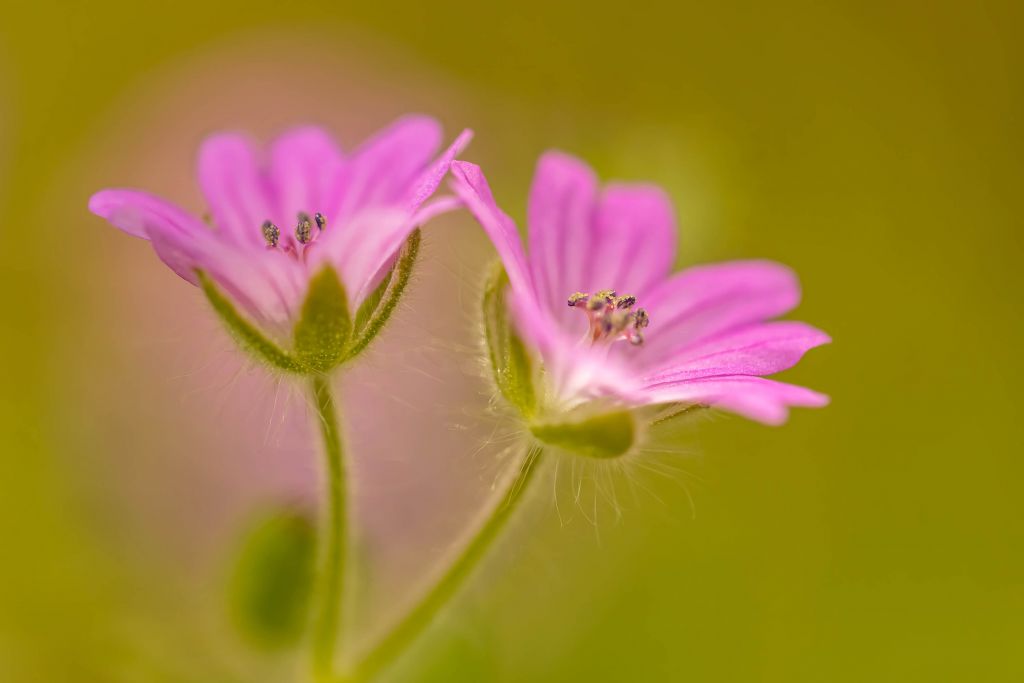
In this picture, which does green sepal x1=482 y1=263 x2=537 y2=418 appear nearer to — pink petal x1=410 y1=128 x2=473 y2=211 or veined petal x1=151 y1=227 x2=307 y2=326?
pink petal x1=410 y1=128 x2=473 y2=211

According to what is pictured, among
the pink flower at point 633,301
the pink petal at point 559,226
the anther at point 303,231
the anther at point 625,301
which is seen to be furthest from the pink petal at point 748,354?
the anther at point 303,231

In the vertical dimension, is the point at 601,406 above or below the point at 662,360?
below

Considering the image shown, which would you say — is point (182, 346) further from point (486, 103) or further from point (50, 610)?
point (486, 103)

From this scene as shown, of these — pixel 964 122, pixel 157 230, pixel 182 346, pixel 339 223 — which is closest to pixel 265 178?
pixel 339 223

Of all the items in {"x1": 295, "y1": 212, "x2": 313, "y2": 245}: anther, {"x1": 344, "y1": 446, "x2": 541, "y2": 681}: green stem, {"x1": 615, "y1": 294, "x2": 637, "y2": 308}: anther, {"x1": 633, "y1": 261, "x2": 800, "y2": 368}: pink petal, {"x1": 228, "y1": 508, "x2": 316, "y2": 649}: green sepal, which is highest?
{"x1": 633, "y1": 261, "x2": 800, "y2": 368}: pink petal

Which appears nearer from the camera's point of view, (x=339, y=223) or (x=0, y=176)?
(x=339, y=223)

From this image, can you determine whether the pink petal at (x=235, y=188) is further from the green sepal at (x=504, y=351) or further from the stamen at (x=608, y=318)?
the stamen at (x=608, y=318)

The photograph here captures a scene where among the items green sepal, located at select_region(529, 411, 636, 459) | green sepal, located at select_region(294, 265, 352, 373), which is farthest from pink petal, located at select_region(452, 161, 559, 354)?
green sepal, located at select_region(294, 265, 352, 373)
